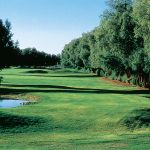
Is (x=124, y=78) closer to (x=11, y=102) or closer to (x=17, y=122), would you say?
(x=11, y=102)

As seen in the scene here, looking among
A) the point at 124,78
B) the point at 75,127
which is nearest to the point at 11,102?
the point at 75,127

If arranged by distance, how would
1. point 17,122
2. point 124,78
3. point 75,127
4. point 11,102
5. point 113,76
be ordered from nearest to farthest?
point 75,127
point 17,122
point 11,102
point 124,78
point 113,76

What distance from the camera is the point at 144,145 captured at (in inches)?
831

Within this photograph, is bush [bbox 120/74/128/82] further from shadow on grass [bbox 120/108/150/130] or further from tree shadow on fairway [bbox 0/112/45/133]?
tree shadow on fairway [bbox 0/112/45/133]

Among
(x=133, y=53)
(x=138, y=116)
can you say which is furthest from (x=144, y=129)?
(x=133, y=53)

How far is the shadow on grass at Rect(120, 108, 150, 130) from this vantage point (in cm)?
3003

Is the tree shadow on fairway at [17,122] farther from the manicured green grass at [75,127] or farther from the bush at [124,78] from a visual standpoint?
the bush at [124,78]

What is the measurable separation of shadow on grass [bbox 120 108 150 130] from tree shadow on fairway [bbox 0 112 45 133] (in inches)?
253

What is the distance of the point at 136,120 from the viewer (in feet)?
103

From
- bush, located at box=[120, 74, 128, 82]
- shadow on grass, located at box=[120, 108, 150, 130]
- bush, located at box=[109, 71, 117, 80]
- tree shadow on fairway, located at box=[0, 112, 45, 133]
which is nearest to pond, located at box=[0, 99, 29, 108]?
tree shadow on fairway, located at box=[0, 112, 45, 133]

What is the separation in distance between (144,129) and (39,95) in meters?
25.8

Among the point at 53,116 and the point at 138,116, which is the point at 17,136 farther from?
the point at 138,116

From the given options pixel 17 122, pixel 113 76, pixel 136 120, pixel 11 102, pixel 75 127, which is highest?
pixel 113 76

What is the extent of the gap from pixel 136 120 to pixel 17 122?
9.13 m
